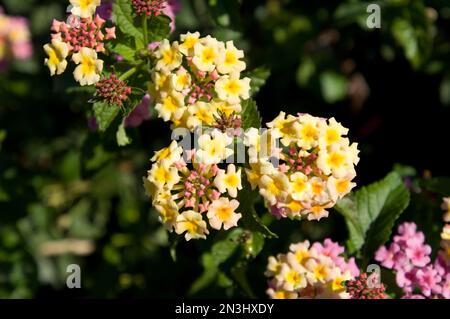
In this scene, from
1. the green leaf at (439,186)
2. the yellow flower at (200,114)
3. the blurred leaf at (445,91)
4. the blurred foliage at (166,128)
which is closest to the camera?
the yellow flower at (200,114)

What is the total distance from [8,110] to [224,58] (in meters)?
1.80

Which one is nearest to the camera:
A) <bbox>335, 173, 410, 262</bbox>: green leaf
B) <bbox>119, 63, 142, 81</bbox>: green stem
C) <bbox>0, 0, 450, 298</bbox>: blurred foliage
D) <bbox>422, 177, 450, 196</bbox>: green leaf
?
<bbox>119, 63, 142, 81</bbox>: green stem

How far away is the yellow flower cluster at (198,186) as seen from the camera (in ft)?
5.07

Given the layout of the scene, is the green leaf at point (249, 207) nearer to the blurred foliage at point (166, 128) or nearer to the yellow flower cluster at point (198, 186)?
the yellow flower cluster at point (198, 186)

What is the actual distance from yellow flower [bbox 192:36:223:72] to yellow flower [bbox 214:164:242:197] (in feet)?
0.84

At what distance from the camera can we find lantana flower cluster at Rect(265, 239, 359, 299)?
1.67 m

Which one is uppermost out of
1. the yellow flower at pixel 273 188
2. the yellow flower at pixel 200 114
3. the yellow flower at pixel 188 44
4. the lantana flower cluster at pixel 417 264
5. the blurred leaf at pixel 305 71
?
the blurred leaf at pixel 305 71

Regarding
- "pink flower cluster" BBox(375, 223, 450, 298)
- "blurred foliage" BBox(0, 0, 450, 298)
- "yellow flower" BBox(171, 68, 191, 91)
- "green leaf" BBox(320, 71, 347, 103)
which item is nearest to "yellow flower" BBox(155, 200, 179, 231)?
"yellow flower" BBox(171, 68, 191, 91)

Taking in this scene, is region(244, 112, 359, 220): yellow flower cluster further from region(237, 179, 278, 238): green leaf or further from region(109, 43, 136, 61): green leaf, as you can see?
region(109, 43, 136, 61): green leaf

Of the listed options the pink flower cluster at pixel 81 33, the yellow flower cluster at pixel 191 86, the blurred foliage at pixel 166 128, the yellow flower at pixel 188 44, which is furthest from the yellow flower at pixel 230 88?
the blurred foliage at pixel 166 128

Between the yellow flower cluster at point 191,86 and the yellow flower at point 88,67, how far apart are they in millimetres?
137

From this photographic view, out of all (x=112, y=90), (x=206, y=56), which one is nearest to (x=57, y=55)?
(x=112, y=90)

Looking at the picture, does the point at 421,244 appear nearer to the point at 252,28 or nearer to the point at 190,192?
the point at 190,192

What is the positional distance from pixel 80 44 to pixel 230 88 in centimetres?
39
